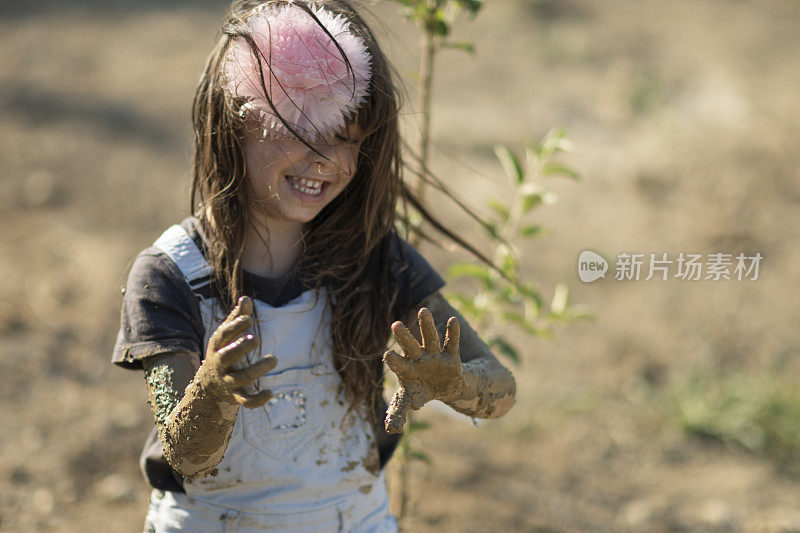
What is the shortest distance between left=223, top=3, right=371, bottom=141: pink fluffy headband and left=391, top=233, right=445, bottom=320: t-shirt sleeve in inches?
11.8

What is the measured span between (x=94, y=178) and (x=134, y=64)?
4.94ft

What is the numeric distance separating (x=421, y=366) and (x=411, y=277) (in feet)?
1.12

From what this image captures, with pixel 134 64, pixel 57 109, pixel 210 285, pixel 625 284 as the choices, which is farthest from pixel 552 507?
pixel 134 64

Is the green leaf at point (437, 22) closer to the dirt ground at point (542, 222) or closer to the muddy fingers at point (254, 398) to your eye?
the dirt ground at point (542, 222)

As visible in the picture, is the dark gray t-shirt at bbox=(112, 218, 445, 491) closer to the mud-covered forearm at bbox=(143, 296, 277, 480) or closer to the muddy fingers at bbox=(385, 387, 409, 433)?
the mud-covered forearm at bbox=(143, 296, 277, 480)

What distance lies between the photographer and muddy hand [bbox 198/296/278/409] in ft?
3.27

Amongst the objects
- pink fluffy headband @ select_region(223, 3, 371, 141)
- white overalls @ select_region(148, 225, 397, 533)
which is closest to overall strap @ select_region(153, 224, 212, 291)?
white overalls @ select_region(148, 225, 397, 533)

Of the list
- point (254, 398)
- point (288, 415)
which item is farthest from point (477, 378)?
point (254, 398)

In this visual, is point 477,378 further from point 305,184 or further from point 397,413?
point 305,184

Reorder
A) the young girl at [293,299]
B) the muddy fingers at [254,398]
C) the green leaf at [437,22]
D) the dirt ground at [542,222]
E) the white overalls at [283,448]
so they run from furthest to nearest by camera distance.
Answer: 1. the dirt ground at [542,222]
2. the green leaf at [437,22]
3. the white overalls at [283,448]
4. the young girl at [293,299]
5. the muddy fingers at [254,398]

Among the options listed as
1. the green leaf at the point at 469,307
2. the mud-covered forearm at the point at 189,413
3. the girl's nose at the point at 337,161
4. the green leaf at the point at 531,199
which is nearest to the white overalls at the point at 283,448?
the mud-covered forearm at the point at 189,413

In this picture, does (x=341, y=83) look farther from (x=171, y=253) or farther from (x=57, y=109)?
(x=57, y=109)

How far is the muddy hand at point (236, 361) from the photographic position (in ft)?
3.27

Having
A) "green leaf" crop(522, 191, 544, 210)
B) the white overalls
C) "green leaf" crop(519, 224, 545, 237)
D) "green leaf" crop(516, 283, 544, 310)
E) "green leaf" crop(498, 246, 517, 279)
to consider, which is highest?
"green leaf" crop(522, 191, 544, 210)
